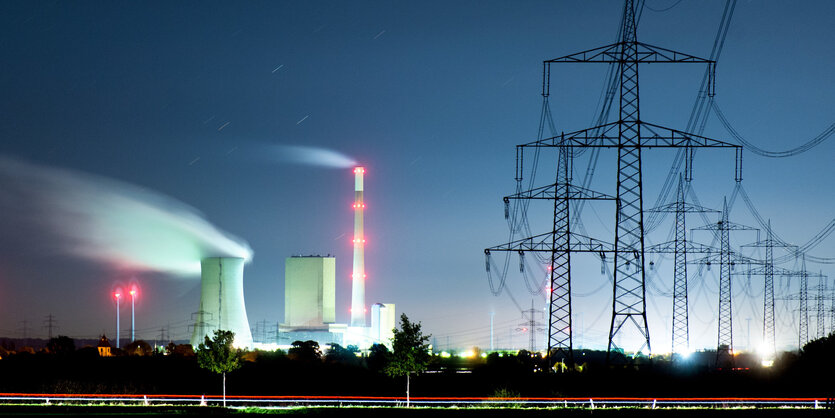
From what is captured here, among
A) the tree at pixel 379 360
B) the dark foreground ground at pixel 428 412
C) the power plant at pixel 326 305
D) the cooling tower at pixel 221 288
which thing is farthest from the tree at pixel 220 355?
the power plant at pixel 326 305

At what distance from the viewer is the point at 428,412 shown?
31.6 metres

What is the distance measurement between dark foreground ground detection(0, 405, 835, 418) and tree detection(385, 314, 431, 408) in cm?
967

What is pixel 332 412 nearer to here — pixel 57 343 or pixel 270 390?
pixel 270 390

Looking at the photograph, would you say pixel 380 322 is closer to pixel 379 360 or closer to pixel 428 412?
pixel 379 360

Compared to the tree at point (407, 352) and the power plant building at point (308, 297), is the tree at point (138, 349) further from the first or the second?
the tree at point (407, 352)

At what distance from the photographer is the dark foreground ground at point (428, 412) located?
30.5 m

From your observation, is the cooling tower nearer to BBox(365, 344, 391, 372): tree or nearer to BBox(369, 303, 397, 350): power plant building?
BBox(365, 344, 391, 372): tree

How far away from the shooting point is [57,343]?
3868 inches

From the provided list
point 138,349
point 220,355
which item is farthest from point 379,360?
point 138,349

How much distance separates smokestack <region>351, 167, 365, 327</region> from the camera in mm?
127375

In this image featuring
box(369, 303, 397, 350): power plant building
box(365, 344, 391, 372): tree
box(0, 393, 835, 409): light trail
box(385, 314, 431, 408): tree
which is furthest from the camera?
box(369, 303, 397, 350): power plant building

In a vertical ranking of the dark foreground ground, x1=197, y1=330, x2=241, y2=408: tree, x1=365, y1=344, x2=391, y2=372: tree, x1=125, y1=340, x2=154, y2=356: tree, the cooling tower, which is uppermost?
the cooling tower

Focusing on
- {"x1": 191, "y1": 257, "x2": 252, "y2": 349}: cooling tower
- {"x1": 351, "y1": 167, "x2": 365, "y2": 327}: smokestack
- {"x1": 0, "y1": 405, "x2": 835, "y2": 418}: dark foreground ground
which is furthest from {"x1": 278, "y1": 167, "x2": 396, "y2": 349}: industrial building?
{"x1": 0, "y1": 405, "x2": 835, "y2": 418}: dark foreground ground

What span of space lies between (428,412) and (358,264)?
318ft
